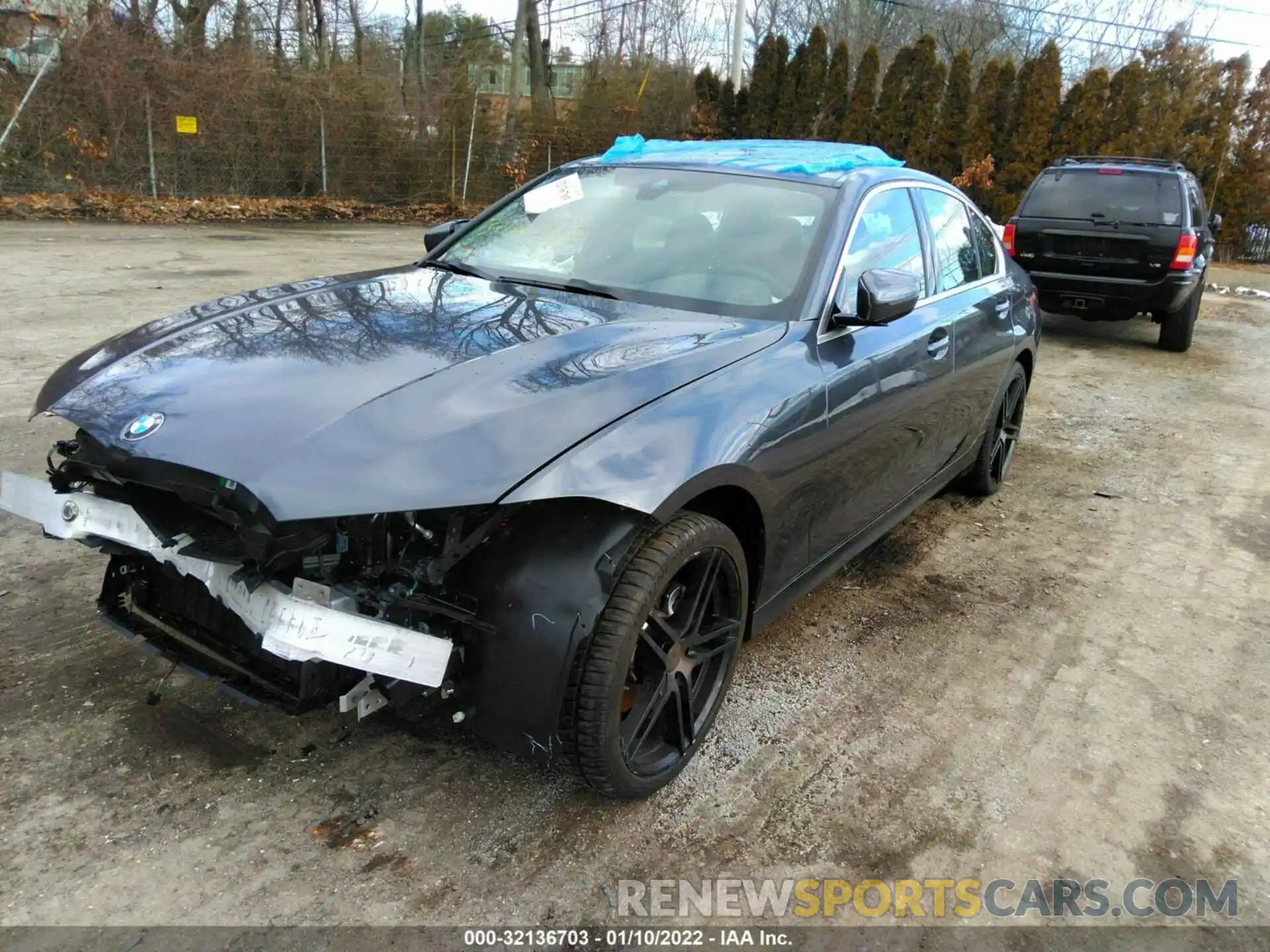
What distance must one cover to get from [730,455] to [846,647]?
137cm

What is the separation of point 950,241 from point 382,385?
303 centimetres

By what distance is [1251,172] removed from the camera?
18141 millimetres

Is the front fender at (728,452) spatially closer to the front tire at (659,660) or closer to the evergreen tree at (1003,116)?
the front tire at (659,660)

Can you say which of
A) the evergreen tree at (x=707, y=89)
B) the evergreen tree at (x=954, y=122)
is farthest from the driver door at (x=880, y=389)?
the evergreen tree at (x=707, y=89)

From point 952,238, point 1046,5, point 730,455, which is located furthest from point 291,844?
point 1046,5

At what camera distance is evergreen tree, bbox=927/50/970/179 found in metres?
19.2

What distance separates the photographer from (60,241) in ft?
40.6

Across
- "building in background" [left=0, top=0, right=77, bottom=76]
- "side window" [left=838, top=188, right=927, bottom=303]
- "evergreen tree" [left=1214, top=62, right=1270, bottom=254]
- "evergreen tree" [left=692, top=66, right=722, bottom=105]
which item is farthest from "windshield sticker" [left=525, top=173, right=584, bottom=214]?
"evergreen tree" [left=692, top=66, right=722, bottom=105]

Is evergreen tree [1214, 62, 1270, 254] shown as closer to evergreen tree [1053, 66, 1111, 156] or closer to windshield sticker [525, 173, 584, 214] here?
evergreen tree [1053, 66, 1111, 156]

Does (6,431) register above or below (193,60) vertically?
below

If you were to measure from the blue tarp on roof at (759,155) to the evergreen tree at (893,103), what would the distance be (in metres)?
16.8

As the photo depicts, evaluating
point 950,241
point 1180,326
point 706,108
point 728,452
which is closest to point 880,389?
point 728,452

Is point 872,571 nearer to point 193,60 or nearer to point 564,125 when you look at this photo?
point 193,60

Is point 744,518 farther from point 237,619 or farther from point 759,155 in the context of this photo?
point 759,155
